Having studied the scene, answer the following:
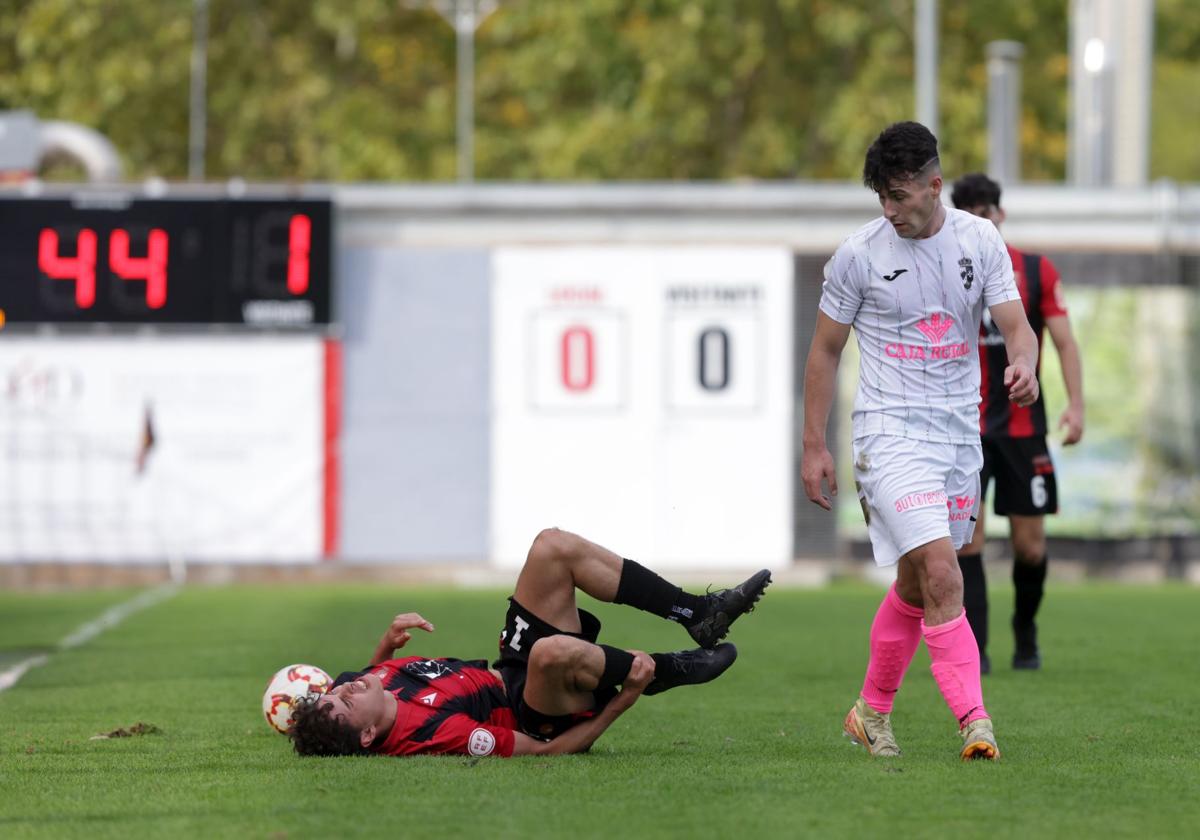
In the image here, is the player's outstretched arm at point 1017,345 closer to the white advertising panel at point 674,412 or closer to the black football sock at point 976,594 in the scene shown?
the black football sock at point 976,594

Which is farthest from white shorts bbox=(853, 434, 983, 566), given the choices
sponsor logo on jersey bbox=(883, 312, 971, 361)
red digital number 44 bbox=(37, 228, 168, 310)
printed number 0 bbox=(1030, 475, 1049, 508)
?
red digital number 44 bbox=(37, 228, 168, 310)

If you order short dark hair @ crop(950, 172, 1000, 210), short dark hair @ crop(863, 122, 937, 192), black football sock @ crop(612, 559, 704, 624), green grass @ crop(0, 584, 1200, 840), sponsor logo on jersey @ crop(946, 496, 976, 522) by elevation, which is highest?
short dark hair @ crop(950, 172, 1000, 210)

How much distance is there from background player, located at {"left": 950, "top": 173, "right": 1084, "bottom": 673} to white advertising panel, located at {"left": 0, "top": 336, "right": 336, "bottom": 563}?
1062cm

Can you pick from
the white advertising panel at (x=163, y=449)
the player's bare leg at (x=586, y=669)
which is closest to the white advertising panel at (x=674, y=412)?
the white advertising panel at (x=163, y=449)

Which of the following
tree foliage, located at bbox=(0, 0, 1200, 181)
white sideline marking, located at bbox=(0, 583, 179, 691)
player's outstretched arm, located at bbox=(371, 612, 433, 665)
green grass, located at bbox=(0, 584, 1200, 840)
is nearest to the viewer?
green grass, located at bbox=(0, 584, 1200, 840)

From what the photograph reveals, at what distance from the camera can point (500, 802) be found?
20.4 ft

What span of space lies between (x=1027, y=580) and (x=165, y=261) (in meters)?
11.1

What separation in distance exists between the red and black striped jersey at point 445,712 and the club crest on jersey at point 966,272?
2.10 m

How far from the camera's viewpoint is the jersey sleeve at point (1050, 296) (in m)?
10.0

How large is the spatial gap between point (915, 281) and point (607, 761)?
193cm

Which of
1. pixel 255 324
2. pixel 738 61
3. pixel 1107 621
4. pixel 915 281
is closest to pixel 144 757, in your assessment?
pixel 915 281

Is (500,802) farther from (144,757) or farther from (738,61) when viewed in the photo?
(738,61)

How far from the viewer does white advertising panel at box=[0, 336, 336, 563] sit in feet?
65.3

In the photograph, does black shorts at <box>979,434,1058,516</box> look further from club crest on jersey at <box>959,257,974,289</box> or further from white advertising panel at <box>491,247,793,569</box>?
white advertising panel at <box>491,247,793,569</box>
